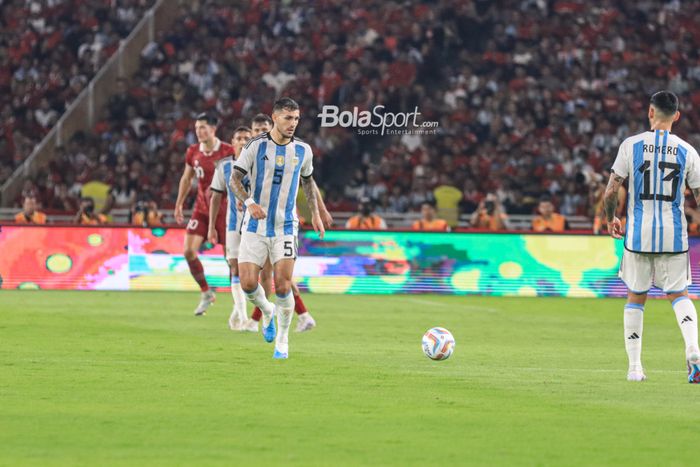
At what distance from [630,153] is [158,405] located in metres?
4.11

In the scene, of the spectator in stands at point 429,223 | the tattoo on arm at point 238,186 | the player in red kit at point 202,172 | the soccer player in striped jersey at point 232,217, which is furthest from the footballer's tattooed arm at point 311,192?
the spectator in stands at point 429,223

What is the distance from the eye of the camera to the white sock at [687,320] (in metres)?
10.6

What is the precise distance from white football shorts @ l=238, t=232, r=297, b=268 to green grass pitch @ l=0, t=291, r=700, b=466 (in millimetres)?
897

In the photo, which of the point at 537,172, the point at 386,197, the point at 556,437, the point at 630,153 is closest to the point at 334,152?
the point at 386,197

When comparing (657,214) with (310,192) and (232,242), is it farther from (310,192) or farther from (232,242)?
(232,242)

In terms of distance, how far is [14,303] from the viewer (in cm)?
1942

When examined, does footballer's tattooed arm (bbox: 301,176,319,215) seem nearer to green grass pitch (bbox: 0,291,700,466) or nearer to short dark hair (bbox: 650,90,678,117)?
green grass pitch (bbox: 0,291,700,466)

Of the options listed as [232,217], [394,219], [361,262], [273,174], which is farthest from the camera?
[394,219]

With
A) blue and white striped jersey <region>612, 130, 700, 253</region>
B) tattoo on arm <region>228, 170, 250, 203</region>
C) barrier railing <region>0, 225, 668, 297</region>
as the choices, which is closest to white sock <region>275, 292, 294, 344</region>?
tattoo on arm <region>228, 170, 250, 203</region>

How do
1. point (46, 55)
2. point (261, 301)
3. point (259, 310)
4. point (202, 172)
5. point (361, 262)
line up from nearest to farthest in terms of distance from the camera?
point (261, 301)
point (259, 310)
point (202, 172)
point (361, 262)
point (46, 55)

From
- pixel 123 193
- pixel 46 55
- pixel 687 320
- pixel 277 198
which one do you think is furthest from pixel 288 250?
pixel 46 55

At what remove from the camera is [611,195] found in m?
10.6

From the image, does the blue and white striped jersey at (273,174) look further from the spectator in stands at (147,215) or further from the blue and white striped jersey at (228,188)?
the spectator in stands at (147,215)

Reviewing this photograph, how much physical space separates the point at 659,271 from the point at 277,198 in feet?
11.3
